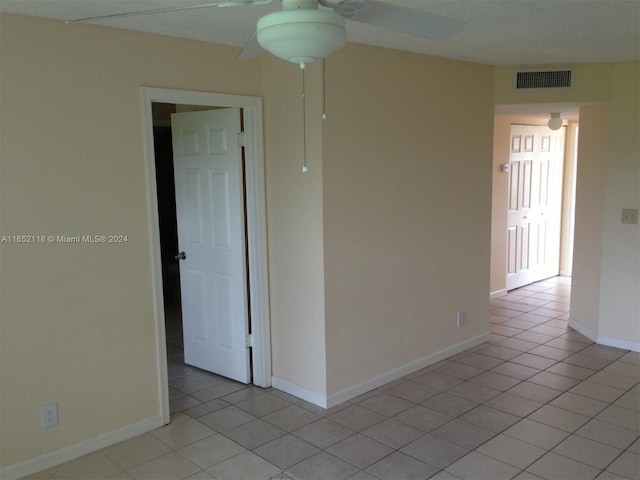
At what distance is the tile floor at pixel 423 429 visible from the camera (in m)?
2.85

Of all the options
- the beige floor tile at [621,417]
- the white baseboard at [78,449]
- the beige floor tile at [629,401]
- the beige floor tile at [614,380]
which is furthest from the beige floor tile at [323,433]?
the beige floor tile at [614,380]

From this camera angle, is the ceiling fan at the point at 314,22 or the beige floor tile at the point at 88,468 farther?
the beige floor tile at the point at 88,468

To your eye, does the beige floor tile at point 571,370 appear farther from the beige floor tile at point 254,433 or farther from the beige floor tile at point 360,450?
the beige floor tile at point 254,433

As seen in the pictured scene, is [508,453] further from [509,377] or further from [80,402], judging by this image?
[80,402]

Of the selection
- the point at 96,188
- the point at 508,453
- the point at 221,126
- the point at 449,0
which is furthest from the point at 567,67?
the point at 96,188

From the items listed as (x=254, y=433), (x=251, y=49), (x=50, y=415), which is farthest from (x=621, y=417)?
(x=50, y=415)

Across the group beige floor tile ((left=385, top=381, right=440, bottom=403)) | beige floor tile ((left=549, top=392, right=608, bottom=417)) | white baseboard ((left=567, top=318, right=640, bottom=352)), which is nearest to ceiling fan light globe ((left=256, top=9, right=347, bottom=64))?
beige floor tile ((left=385, top=381, right=440, bottom=403))

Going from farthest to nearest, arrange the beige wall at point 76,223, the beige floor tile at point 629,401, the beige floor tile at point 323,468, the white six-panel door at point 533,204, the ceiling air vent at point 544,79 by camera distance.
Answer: the white six-panel door at point 533,204 < the ceiling air vent at point 544,79 < the beige floor tile at point 629,401 < the beige floor tile at point 323,468 < the beige wall at point 76,223

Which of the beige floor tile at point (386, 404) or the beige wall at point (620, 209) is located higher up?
the beige wall at point (620, 209)

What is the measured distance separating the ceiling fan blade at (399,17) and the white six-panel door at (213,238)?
197cm

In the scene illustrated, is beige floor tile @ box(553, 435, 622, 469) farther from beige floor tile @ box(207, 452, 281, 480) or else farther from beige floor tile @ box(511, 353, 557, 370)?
beige floor tile @ box(207, 452, 281, 480)

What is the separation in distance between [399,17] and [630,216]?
3448mm

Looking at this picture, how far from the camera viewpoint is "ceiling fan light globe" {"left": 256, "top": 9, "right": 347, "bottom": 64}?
5.24 ft

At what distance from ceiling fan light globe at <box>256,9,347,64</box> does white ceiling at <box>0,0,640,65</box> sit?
92 centimetres
